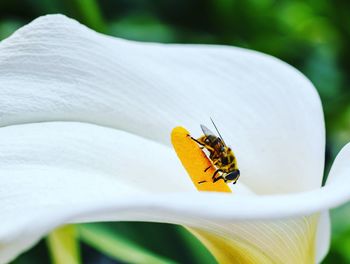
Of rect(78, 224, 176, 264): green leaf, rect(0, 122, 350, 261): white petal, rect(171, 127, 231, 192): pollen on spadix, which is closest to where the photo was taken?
rect(0, 122, 350, 261): white petal

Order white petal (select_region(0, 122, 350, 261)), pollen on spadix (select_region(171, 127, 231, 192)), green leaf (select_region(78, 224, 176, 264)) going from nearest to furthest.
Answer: white petal (select_region(0, 122, 350, 261)), pollen on spadix (select_region(171, 127, 231, 192)), green leaf (select_region(78, 224, 176, 264))

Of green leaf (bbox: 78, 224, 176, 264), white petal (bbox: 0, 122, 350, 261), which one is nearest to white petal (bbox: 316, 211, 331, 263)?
white petal (bbox: 0, 122, 350, 261)

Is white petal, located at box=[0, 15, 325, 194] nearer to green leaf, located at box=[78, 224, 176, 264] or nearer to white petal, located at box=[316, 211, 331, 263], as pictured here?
white petal, located at box=[316, 211, 331, 263]

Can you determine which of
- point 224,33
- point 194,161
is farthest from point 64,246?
point 224,33

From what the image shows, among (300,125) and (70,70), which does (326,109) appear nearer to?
(300,125)

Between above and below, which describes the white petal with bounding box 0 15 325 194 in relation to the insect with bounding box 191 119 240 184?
above

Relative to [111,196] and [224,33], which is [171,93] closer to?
[111,196]

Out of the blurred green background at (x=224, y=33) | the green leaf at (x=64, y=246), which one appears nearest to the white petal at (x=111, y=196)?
the green leaf at (x=64, y=246)
